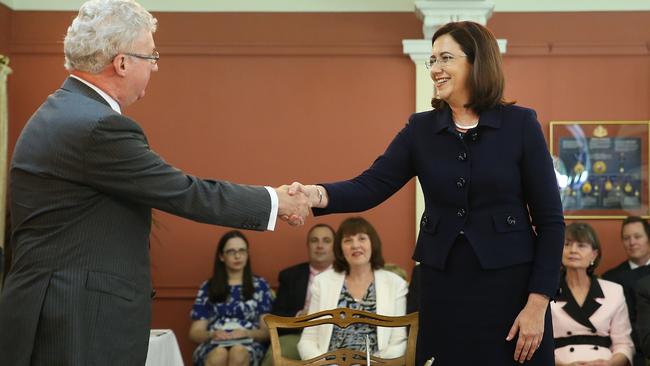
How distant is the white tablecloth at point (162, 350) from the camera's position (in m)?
4.04

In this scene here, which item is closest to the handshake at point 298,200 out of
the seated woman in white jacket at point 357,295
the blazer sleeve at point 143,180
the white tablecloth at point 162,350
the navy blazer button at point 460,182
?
the blazer sleeve at point 143,180

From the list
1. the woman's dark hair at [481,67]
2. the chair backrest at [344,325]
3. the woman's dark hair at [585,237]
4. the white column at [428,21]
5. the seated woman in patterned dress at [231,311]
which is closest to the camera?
the woman's dark hair at [481,67]

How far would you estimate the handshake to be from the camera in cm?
253

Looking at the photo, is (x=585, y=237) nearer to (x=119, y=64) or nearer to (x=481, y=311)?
(x=481, y=311)

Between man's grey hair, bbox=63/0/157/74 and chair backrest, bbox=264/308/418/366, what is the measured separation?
1.12 meters

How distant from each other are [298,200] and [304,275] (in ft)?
10.5

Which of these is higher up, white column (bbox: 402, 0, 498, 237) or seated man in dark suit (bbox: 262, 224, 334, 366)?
white column (bbox: 402, 0, 498, 237)

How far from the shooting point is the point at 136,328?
2.10m

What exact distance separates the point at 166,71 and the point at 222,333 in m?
2.07

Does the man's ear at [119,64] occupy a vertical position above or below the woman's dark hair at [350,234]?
above

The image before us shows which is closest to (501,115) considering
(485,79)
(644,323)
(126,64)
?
(485,79)

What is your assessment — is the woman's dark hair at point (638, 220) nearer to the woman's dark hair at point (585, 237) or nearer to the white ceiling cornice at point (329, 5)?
the woman's dark hair at point (585, 237)

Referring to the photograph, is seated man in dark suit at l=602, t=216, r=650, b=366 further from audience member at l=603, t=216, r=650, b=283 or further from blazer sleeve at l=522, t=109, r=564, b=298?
blazer sleeve at l=522, t=109, r=564, b=298

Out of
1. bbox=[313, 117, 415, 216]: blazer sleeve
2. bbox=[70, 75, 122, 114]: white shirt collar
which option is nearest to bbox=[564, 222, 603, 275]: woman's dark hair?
bbox=[313, 117, 415, 216]: blazer sleeve
